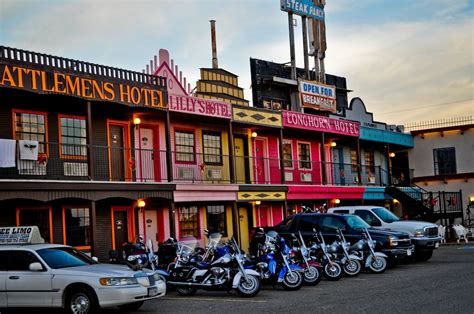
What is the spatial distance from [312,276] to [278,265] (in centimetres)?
91

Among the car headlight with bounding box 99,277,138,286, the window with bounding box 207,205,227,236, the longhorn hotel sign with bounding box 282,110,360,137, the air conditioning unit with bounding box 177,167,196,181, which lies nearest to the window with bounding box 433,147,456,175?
the longhorn hotel sign with bounding box 282,110,360,137

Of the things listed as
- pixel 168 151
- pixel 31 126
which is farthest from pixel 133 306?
pixel 168 151

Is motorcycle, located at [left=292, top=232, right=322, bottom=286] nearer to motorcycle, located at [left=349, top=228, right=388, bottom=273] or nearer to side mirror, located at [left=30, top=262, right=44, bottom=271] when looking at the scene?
motorcycle, located at [left=349, top=228, right=388, bottom=273]

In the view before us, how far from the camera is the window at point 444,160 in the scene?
39625 mm

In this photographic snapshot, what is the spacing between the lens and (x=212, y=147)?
2762cm

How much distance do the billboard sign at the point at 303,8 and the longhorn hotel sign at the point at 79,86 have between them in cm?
1212

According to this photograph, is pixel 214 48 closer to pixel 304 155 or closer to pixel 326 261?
pixel 304 155

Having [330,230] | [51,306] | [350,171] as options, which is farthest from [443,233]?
[51,306]

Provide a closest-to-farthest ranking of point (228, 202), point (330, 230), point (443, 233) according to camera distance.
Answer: point (330, 230)
point (228, 202)
point (443, 233)

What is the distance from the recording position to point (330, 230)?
815 inches

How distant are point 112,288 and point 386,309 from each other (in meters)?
4.99

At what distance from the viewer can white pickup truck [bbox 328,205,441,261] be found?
2211 centimetres

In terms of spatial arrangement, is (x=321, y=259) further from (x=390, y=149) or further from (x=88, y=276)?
(x=390, y=149)

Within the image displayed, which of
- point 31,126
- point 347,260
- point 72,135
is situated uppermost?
point 31,126
